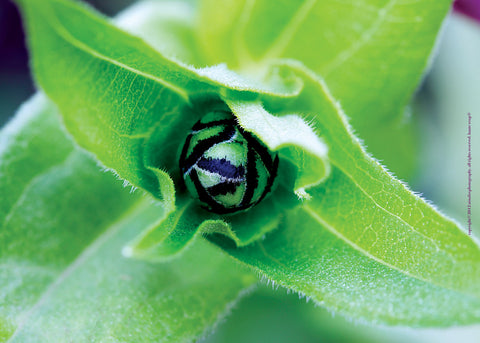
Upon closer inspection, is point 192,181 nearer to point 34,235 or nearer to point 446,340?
point 34,235

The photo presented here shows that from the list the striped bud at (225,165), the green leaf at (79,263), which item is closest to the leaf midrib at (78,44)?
the striped bud at (225,165)

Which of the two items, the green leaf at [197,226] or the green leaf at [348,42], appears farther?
the green leaf at [348,42]

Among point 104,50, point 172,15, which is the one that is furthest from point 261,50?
point 104,50

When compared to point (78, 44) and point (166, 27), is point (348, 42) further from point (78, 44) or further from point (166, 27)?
point (78, 44)

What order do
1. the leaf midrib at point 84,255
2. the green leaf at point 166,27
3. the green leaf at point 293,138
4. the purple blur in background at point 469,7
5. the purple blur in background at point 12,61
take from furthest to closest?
the purple blur in background at point 12,61
the purple blur in background at point 469,7
the green leaf at point 166,27
the leaf midrib at point 84,255
the green leaf at point 293,138

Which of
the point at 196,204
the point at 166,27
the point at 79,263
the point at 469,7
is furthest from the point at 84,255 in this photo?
the point at 469,7

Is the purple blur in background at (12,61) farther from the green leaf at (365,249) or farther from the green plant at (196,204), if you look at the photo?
the green leaf at (365,249)

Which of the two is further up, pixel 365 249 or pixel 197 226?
pixel 365 249
